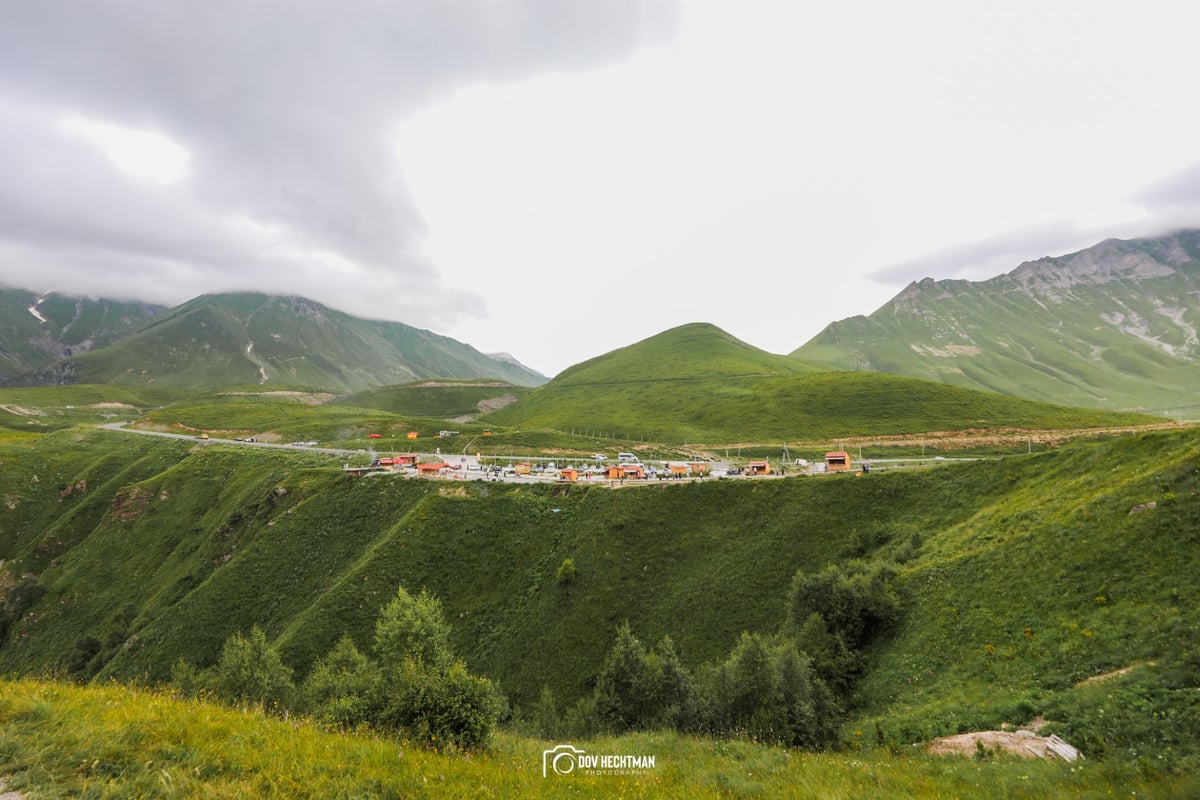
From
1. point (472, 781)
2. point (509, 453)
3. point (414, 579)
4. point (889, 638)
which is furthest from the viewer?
point (509, 453)

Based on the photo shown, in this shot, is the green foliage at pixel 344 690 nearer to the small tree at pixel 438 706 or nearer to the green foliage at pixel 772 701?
the small tree at pixel 438 706

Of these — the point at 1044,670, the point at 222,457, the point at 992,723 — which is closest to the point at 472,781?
the point at 992,723

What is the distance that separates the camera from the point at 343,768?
917 centimetres

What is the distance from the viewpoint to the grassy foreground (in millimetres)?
7500

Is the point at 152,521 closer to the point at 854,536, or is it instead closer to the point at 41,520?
the point at 41,520

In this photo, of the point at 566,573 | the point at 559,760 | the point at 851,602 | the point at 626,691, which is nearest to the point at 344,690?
the point at 626,691

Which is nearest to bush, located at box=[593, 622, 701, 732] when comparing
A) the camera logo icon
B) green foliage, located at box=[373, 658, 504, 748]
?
the camera logo icon

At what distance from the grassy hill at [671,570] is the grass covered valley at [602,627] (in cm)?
23

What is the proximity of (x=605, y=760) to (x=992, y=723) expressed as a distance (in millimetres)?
15765

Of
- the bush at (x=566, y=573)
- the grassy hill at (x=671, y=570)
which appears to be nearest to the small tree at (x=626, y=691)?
the grassy hill at (x=671, y=570)

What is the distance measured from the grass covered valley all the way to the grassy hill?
23cm

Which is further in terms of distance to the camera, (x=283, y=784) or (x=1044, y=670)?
(x=1044, y=670)

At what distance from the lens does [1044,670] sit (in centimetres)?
1973

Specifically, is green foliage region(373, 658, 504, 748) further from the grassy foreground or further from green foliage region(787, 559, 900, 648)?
green foliage region(787, 559, 900, 648)
